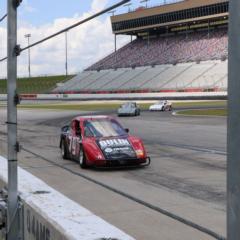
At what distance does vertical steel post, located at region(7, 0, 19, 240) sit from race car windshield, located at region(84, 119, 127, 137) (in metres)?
9.00

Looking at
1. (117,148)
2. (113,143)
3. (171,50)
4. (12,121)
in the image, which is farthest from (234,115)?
(171,50)

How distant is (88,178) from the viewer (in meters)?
11.5

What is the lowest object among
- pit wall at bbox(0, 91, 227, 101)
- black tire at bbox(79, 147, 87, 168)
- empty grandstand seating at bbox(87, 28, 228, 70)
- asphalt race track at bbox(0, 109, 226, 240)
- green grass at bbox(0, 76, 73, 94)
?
asphalt race track at bbox(0, 109, 226, 240)

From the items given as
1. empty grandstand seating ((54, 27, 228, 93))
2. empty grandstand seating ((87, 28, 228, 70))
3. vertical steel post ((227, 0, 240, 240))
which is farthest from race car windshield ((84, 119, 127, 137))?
empty grandstand seating ((87, 28, 228, 70))

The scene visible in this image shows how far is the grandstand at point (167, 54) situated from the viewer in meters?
81.6

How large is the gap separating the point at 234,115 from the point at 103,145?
1118 cm

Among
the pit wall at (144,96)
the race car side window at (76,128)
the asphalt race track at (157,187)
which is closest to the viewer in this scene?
the asphalt race track at (157,187)

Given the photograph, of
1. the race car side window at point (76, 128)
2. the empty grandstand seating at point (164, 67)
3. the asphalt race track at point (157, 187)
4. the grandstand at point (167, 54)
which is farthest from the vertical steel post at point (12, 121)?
the grandstand at point (167, 54)

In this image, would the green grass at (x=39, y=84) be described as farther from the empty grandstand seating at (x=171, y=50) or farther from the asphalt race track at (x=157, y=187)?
the asphalt race track at (x=157, y=187)

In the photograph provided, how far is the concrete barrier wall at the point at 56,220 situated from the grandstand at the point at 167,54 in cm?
6688

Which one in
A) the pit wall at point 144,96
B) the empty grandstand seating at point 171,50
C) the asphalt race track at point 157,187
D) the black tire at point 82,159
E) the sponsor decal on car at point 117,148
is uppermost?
the empty grandstand seating at point 171,50

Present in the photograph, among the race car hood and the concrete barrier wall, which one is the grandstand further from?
the concrete barrier wall

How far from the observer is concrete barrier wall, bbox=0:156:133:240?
11.2 feet

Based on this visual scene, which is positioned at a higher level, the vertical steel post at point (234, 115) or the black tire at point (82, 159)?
the vertical steel post at point (234, 115)
